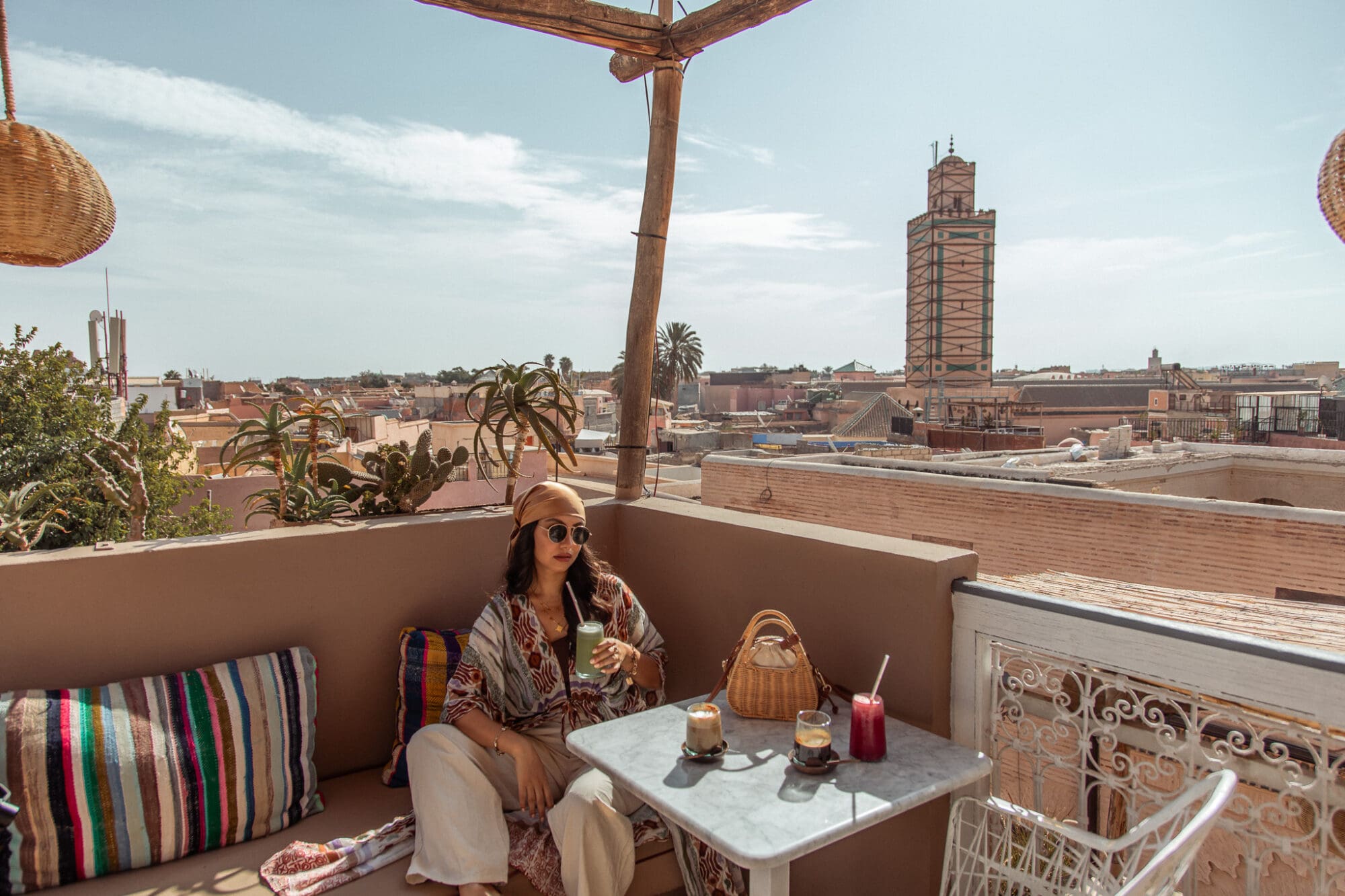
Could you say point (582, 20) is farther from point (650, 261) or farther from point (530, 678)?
point (530, 678)

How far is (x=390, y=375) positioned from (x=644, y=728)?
228ft

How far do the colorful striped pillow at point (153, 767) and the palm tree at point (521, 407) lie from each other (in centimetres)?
106

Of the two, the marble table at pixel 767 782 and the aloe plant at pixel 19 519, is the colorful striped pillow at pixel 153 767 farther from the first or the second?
the aloe plant at pixel 19 519

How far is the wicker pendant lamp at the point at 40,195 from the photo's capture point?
2.23 meters

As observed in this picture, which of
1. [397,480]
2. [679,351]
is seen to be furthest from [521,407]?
[679,351]

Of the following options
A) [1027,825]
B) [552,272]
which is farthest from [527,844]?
[552,272]

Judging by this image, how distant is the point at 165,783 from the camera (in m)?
1.91

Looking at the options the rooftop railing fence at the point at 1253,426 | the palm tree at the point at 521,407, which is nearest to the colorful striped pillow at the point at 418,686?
the palm tree at the point at 521,407

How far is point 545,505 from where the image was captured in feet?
7.24

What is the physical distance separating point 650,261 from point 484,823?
2.09 metres

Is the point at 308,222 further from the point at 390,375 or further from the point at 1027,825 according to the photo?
the point at 390,375

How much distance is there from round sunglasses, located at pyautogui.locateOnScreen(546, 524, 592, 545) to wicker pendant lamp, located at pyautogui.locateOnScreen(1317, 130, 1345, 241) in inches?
94.1

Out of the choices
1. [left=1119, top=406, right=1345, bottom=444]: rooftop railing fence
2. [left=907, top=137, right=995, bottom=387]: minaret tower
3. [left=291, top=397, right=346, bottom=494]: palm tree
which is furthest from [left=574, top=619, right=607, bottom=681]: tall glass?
[left=907, top=137, right=995, bottom=387]: minaret tower

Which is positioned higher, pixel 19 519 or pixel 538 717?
pixel 19 519
